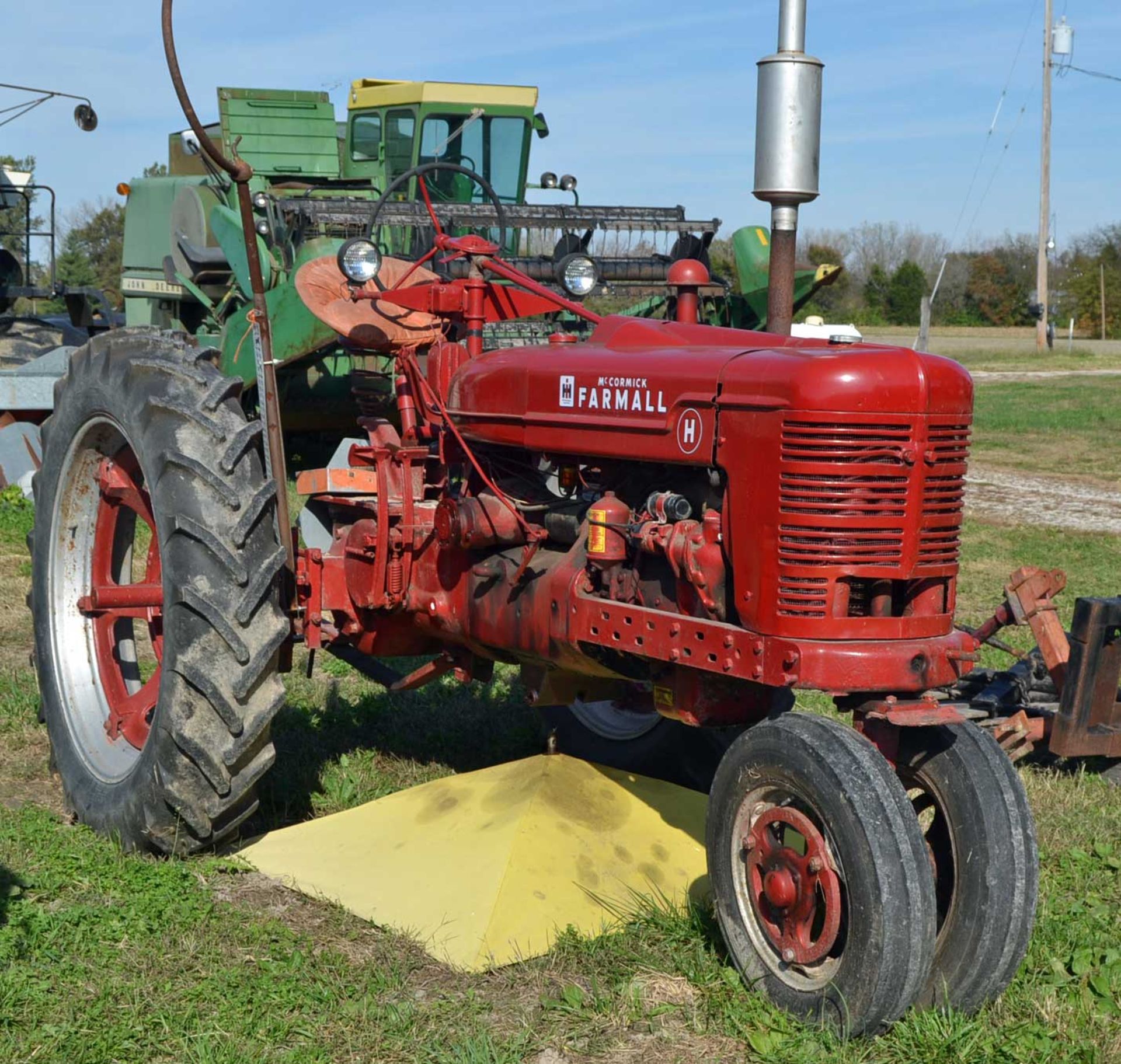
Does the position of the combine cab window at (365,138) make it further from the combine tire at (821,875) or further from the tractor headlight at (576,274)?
the combine tire at (821,875)

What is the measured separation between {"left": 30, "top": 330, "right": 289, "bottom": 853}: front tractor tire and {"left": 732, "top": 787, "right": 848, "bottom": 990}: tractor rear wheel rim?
143 cm

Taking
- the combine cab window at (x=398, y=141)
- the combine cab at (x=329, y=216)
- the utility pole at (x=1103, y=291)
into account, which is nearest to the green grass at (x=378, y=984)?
the combine cab at (x=329, y=216)

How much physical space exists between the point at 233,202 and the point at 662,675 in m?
8.99

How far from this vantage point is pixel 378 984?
3594 millimetres

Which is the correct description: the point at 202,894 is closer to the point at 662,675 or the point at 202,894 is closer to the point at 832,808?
the point at 662,675

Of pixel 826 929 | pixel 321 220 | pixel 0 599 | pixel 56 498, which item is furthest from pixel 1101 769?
pixel 321 220

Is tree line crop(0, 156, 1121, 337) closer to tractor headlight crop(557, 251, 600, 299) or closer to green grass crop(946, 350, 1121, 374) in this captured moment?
green grass crop(946, 350, 1121, 374)

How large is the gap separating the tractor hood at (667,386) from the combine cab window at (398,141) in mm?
9081

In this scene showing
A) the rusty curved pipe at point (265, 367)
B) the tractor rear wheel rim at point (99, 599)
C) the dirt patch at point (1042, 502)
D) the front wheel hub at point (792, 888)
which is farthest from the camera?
the dirt patch at point (1042, 502)

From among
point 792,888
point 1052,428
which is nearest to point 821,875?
point 792,888

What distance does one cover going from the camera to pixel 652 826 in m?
4.34

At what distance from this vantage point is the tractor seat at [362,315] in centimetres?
470

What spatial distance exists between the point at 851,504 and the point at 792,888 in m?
0.87

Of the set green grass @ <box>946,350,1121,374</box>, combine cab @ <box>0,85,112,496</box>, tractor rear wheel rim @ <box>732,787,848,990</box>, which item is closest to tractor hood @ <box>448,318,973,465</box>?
tractor rear wheel rim @ <box>732,787,848,990</box>
